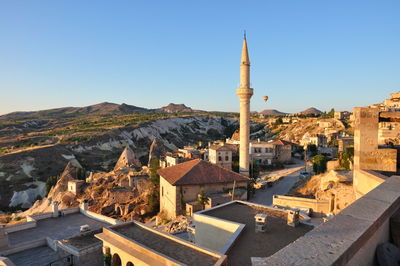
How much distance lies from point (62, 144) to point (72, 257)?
5966cm

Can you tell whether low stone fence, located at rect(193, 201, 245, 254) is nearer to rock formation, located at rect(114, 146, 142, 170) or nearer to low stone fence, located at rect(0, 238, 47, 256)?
low stone fence, located at rect(0, 238, 47, 256)

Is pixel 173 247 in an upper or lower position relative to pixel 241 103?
lower

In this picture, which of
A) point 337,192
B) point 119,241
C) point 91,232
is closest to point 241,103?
point 337,192

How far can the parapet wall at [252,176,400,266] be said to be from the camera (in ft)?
7.54

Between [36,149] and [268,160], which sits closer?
[268,160]

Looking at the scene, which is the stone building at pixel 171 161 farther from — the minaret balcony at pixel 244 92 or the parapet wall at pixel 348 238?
the parapet wall at pixel 348 238

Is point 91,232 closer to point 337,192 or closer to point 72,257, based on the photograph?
point 72,257

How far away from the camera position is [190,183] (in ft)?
72.0

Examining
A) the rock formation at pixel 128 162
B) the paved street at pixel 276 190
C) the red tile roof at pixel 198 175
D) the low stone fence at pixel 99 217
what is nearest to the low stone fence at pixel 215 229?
the low stone fence at pixel 99 217

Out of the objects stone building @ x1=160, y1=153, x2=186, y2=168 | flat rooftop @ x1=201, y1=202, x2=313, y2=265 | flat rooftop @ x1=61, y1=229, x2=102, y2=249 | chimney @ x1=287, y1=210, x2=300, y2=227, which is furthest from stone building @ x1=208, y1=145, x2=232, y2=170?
chimney @ x1=287, y1=210, x2=300, y2=227

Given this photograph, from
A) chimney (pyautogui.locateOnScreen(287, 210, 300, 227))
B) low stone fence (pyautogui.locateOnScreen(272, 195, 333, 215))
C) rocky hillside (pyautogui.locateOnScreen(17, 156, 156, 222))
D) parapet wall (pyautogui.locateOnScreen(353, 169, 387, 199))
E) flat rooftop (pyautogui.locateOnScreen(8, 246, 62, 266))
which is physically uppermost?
parapet wall (pyautogui.locateOnScreen(353, 169, 387, 199))

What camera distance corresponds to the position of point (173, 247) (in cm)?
720

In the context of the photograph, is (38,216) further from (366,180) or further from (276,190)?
Result: (276,190)

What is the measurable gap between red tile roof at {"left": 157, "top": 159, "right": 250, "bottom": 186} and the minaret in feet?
21.0
